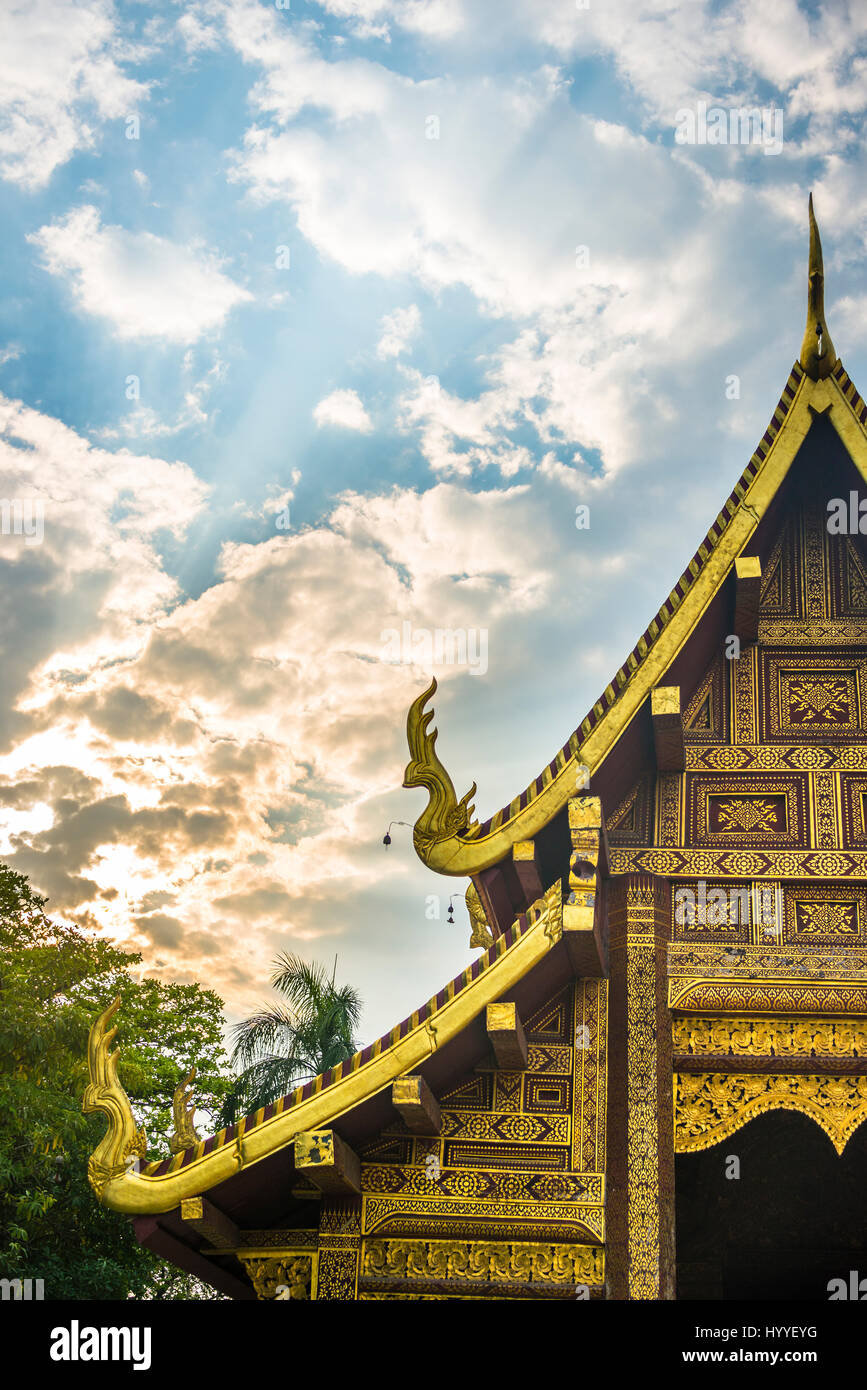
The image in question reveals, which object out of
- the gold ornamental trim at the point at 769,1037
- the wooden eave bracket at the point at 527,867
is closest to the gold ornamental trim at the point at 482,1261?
the gold ornamental trim at the point at 769,1037

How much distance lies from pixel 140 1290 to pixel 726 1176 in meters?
15.0

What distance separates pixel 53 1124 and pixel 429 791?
14.0m

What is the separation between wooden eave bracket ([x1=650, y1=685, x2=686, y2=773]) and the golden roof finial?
2.43m

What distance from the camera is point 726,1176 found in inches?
392

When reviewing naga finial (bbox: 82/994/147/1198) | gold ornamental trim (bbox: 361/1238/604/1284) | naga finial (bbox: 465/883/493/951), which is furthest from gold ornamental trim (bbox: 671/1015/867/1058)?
naga finial (bbox: 82/994/147/1198)

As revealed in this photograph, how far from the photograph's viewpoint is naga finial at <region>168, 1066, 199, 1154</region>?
25.4 feet

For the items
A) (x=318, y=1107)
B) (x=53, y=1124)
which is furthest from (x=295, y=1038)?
(x=318, y=1107)

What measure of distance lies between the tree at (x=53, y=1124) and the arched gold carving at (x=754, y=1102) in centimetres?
1135

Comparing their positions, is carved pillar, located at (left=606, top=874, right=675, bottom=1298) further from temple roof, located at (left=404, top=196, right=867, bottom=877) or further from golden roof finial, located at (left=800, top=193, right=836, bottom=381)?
golden roof finial, located at (left=800, top=193, right=836, bottom=381)

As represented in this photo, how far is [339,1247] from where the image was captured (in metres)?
7.41

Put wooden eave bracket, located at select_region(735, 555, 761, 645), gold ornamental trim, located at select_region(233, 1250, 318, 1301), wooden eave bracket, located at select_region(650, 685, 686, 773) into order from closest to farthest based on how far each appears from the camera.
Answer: gold ornamental trim, located at select_region(233, 1250, 318, 1301) < wooden eave bracket, located at select_region(650, 685, 686, 773) < wooden eave bracket, located at select_region(735, 555, 761, 645)

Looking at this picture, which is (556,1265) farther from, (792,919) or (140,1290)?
(140,1290)

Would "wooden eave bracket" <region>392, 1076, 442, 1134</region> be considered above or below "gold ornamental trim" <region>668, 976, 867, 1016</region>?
below

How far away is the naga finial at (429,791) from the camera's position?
8.01 meters
